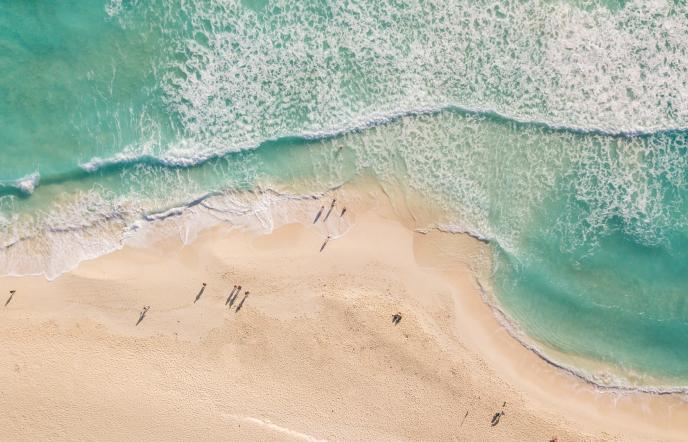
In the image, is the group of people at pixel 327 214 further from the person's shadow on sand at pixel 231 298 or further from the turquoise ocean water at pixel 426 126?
the person's shadow on sand at pixel 231 298

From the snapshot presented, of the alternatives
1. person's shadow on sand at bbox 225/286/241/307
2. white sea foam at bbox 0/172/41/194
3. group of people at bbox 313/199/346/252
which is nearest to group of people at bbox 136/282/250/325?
person's shadow on sand at bbox 225/286/241/307

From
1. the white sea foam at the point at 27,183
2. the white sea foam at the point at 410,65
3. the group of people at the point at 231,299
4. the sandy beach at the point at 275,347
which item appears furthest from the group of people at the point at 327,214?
the white sea foam at the point at 27,183

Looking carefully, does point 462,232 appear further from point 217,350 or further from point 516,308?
point 217,350

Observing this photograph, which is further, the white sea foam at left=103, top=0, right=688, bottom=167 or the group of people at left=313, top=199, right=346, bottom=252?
the white sea foam at left=103, top=0, right=688, bottom=167

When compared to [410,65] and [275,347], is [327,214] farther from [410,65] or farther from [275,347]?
[410,65]

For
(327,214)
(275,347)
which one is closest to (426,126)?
(327,214)

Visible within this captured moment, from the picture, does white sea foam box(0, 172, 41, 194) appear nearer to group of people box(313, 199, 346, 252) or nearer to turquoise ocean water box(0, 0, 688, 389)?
turquoise ocean water box(0, 0, 688, 389)

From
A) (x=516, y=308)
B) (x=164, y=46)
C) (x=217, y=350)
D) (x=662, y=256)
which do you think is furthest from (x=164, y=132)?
(x=662, y=256)
